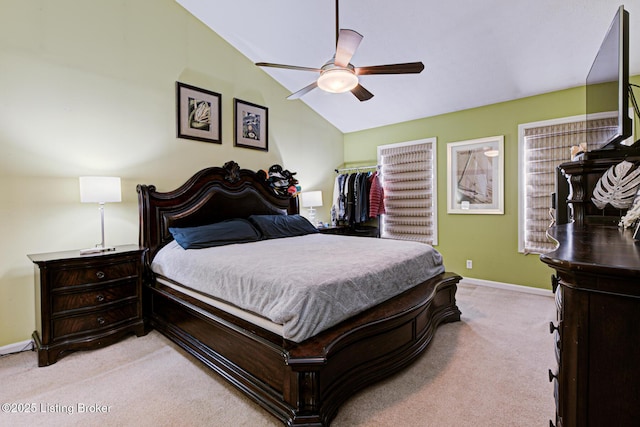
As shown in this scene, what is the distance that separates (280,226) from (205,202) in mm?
922

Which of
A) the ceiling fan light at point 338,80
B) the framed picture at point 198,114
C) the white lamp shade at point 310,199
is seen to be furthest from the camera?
the white lamp shade at point 310,199

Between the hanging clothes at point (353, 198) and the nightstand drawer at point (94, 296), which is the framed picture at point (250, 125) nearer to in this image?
the hanging clothes at point (353, 198)

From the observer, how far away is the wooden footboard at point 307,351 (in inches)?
60.6

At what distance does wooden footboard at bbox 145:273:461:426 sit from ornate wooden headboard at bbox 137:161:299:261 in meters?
0.87

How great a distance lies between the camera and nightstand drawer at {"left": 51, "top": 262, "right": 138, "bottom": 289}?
236 centimetres

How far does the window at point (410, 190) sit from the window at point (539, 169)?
3.81ft

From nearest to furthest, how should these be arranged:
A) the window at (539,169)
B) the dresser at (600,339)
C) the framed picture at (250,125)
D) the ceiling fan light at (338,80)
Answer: the dresser at (600,339) → the ceiling fan light at (338,80) → the window at (539,169) → the framed picture at (250,125)

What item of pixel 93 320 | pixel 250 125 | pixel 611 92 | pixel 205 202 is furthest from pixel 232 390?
pixel 250 125

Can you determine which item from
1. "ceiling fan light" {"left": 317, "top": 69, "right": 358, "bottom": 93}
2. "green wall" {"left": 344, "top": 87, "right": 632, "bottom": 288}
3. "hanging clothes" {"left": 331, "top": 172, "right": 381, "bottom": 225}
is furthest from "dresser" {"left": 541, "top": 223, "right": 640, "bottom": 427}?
"hanging clothes" {"left": 331, "top": 172, "right": 381, "bottom": 225}

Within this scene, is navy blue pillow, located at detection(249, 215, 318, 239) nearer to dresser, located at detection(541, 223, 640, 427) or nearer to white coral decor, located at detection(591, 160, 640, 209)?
white coral decor, located at detection(591, 160, 640, 209)

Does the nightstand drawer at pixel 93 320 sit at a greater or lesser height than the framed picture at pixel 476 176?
lesser

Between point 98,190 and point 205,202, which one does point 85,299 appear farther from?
point 205,202

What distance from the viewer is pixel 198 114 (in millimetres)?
3701

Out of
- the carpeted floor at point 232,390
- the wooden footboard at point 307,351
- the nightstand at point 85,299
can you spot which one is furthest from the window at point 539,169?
the nightstand at point 85,299
